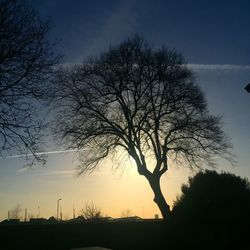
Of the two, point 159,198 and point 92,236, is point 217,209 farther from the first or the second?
point 92,236

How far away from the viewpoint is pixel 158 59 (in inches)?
1048

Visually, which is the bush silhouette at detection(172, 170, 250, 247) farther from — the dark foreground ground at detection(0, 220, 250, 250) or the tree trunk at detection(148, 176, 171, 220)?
the tree trunk at detection(148, 176, 171, 220)

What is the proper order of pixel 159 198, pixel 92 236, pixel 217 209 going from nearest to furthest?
1. pixel 217 209
2. pixel 159 198
3. pixel 92 236

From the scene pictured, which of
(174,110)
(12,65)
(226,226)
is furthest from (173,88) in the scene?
(12,65)

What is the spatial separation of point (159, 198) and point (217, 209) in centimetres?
482

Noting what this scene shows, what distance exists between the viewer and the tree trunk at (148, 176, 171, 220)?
26031 millimetres

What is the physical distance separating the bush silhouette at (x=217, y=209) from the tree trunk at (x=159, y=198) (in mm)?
2596

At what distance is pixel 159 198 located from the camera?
2630 centimetres

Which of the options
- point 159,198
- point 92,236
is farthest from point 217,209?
point 92,236

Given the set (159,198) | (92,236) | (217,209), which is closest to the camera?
(217,209)

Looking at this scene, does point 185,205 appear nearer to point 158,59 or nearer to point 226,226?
point 226,226

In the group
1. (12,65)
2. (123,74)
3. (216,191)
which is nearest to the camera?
(12,65)

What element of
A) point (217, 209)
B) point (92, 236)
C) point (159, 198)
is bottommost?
point (217, 209)

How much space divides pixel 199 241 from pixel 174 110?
7.85m
